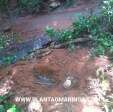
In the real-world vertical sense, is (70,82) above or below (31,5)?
below

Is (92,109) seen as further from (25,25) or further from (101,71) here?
(25,25)

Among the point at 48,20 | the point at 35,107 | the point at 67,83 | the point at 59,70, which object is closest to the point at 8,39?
the point at 48,20

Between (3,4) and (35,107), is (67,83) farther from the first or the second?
(3,4)

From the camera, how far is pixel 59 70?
5930 mm

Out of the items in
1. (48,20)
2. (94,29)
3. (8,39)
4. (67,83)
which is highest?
(94,29)

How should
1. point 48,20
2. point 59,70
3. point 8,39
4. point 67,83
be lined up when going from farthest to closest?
point 48,20 < point 8,39 < point 59,70 < point 67,83

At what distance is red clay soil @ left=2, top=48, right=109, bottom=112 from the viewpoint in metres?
5.33

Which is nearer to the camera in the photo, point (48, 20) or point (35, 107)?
point (35, 107)

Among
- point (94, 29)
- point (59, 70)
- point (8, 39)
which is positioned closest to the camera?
point (59, 70)

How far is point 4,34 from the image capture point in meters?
9.05

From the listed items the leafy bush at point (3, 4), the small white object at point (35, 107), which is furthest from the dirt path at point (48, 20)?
the small white object at point (35, 107)

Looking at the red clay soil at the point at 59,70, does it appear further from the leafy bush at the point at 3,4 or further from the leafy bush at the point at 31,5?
the leafy bush at the point at 3,4

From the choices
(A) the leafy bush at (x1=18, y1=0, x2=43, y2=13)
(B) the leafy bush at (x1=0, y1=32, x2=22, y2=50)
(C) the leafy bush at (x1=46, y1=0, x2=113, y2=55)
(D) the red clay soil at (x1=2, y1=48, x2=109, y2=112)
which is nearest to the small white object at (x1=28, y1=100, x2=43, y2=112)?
(D) the red clay soil at (x1=2, y1=48, x2=109, y2=112)

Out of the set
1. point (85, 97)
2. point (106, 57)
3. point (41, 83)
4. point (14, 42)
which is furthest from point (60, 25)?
point (85, 97)
